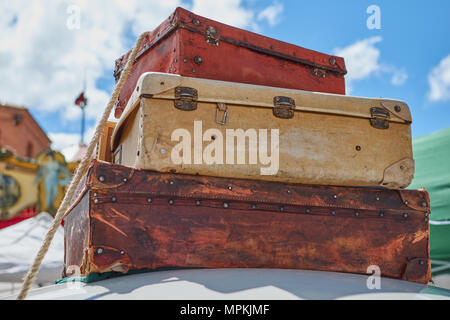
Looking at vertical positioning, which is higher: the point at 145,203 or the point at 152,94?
the point at 152,94

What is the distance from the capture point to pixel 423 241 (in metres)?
1.36

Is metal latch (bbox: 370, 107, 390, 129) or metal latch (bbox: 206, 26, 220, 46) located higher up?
metal latch (bbox: 206, 26, 220, 46)

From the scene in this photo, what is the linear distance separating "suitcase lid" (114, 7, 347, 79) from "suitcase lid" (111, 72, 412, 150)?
1.10ft

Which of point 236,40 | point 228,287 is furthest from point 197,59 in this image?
point 228,287

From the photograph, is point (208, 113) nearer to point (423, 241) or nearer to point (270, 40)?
point (270, 40)

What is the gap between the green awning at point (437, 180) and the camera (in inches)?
119

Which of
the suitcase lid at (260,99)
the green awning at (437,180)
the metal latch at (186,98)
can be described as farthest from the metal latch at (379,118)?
the green awning at (437,180)

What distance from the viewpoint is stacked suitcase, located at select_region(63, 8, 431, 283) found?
1109 mm

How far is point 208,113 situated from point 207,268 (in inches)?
19.9

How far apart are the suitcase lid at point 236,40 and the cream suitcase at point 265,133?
34cm

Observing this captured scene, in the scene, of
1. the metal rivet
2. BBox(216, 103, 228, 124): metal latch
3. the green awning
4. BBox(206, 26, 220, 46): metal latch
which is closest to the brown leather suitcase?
BBox(216, 103, 228, 124): metal latch

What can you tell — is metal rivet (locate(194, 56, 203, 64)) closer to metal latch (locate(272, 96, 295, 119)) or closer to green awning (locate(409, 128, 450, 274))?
metal latch (locate(272, 96, 295, 119))

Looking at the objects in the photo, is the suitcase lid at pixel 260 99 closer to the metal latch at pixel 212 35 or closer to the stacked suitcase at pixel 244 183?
the stacked suitcase at pixel 244 183
